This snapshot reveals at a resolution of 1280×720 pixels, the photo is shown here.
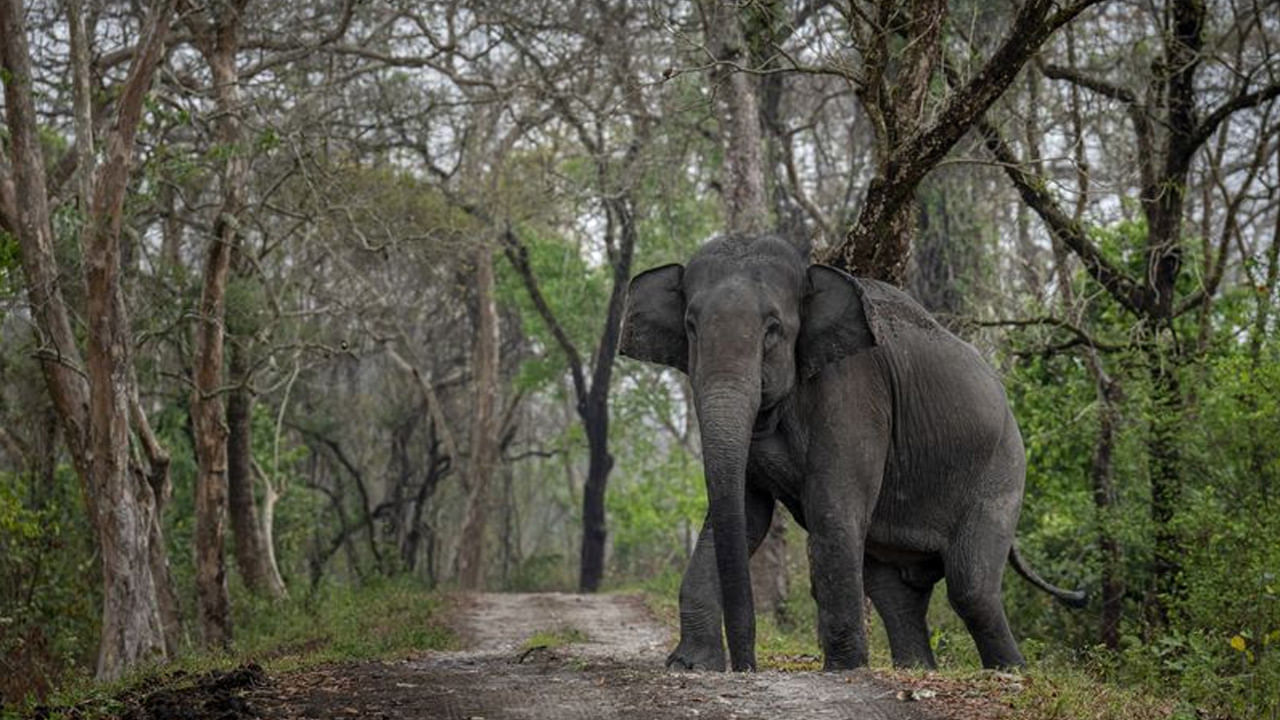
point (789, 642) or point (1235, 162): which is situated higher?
point (1235, 162)

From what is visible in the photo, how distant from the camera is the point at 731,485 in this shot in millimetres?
8883

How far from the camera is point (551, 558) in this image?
138ft

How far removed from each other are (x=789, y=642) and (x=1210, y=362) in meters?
5.27

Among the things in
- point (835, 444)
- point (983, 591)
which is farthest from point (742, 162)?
point (835, 444)

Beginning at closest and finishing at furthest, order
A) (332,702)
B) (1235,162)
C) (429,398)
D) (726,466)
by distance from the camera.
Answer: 1. (332,702)
2. (726,466)
3. (1235,162)
4. (429,398)

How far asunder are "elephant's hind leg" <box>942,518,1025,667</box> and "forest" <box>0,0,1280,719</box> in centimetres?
51

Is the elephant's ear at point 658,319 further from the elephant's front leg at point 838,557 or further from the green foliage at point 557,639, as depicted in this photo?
→ the green foliage at point 557,639

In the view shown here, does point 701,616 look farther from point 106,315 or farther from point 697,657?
point 106,315

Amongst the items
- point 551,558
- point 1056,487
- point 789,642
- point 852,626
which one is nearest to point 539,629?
point 789,642

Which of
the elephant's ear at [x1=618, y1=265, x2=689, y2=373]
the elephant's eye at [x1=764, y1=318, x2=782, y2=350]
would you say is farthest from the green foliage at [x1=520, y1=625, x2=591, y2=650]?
the elephant's eye at [x1=764, y1=318, x2=782, y2=350]

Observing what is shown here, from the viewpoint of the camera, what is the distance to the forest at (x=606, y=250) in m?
13.3

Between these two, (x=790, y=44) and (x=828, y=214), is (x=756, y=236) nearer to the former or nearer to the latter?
(x=790, y=44)

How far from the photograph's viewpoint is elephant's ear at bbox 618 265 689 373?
10133 millimetres

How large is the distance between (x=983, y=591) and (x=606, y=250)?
24069 millimetres
